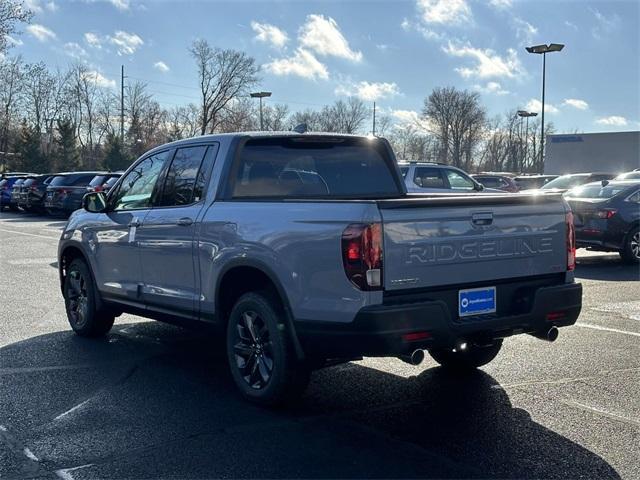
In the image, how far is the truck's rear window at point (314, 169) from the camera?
19.2ft

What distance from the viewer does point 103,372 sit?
620cm

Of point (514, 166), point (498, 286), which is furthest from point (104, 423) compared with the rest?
point (514, 166)

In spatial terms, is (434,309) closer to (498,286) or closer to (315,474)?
(498,286)

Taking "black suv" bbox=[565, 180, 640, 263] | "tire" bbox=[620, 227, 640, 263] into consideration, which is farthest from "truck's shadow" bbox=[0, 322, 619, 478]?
"tire" bbox=[620, 227, 640, 263]

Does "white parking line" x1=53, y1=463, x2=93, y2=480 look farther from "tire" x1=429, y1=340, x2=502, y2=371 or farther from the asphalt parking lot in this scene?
"tire" x1=429, y1=340, x2=502, y2=371

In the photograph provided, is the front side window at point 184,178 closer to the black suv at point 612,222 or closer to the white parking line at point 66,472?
the white parking line at point 66,472

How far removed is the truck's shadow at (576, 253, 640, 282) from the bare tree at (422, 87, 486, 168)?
232ft

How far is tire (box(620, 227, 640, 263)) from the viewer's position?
1362 centimetres

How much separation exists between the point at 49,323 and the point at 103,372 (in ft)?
7.74

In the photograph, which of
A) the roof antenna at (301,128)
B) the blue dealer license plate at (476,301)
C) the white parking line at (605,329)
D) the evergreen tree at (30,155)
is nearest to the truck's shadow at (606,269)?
the white parking line at (605,329)

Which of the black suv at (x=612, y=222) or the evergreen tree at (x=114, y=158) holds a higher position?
the evergreen tree at (x=114, y=158)

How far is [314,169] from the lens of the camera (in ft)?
20.1

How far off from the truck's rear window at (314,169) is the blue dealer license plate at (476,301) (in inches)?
65.8

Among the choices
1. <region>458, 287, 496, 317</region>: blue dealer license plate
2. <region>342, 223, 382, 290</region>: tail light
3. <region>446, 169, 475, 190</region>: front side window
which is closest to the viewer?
<region>342, 223, 382, 290</region>: tail light
